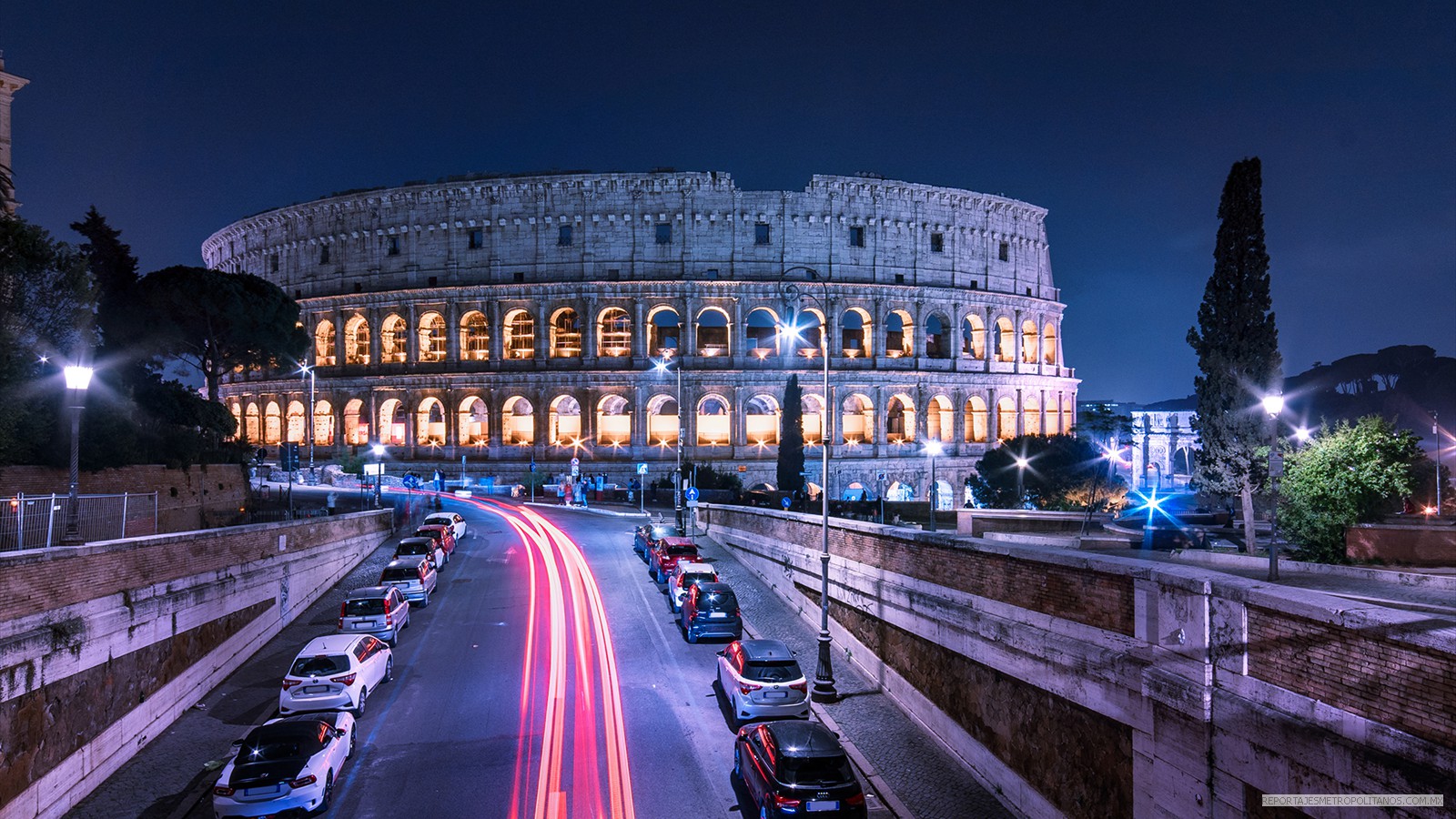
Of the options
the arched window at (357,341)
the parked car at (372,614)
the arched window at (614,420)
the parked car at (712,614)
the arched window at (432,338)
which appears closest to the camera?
the parked car at (372,614)

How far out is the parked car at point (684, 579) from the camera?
23.1 meters

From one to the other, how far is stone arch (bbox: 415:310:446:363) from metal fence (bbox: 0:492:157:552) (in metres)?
42.4

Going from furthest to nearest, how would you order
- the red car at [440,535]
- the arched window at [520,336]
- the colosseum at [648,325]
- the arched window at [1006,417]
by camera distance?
the arched window at [1006,417], the arched window at [520,336], the colosseum at [648,325], the red car at [440,535]

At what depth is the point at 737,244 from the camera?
2420 inches

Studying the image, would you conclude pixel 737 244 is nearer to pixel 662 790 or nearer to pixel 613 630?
pixel 613 630

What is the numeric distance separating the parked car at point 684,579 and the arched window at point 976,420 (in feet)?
158

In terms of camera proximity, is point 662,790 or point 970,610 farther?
point 970,610

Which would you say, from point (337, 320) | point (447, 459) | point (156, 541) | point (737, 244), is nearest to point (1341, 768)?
point (156, 541)

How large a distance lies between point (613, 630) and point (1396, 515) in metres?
21.2

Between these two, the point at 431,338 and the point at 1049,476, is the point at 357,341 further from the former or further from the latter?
the point at 1049,476

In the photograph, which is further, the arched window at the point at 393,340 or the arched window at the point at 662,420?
the arched window at the point at 393,340

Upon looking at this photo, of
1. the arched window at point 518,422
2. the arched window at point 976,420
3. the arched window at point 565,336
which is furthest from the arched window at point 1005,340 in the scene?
the arched window at point 518,422

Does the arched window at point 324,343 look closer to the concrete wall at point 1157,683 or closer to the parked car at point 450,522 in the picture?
the parked car at point 450,522

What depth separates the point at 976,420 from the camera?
67875 millimetres
